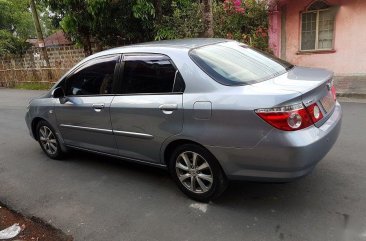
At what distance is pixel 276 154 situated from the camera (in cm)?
306

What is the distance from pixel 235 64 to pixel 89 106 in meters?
1.95

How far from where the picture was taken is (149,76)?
396cm

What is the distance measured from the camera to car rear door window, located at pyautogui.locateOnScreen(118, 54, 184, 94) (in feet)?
12.2

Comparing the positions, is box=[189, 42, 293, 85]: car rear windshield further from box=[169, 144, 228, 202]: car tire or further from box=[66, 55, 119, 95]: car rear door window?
box=[66, 55, 119, 95]: car rear door window

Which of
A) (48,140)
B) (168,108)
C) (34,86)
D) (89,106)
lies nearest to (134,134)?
(168,108)

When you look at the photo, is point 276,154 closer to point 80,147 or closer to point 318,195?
point 318,195

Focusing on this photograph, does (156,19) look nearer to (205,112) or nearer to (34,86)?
(34,86)

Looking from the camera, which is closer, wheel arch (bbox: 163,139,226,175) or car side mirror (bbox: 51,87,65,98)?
wheel arch (bbox: 163,139,226,175)

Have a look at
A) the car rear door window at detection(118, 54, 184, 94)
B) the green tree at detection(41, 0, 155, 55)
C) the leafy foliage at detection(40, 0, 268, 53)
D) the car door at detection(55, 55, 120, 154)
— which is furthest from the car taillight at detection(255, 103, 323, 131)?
the green tree at detection(41, 0, 155, 55)

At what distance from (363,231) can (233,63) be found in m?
1.97

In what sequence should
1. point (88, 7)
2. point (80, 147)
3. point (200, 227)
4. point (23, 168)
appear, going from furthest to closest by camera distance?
point (88, 7) < point (23, 168) < point (80, 147) < point (200, 227)

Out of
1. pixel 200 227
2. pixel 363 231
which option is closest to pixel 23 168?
pixel 200 227

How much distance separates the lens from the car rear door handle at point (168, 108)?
3600mm

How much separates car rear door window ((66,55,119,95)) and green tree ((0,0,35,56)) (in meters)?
16.9
